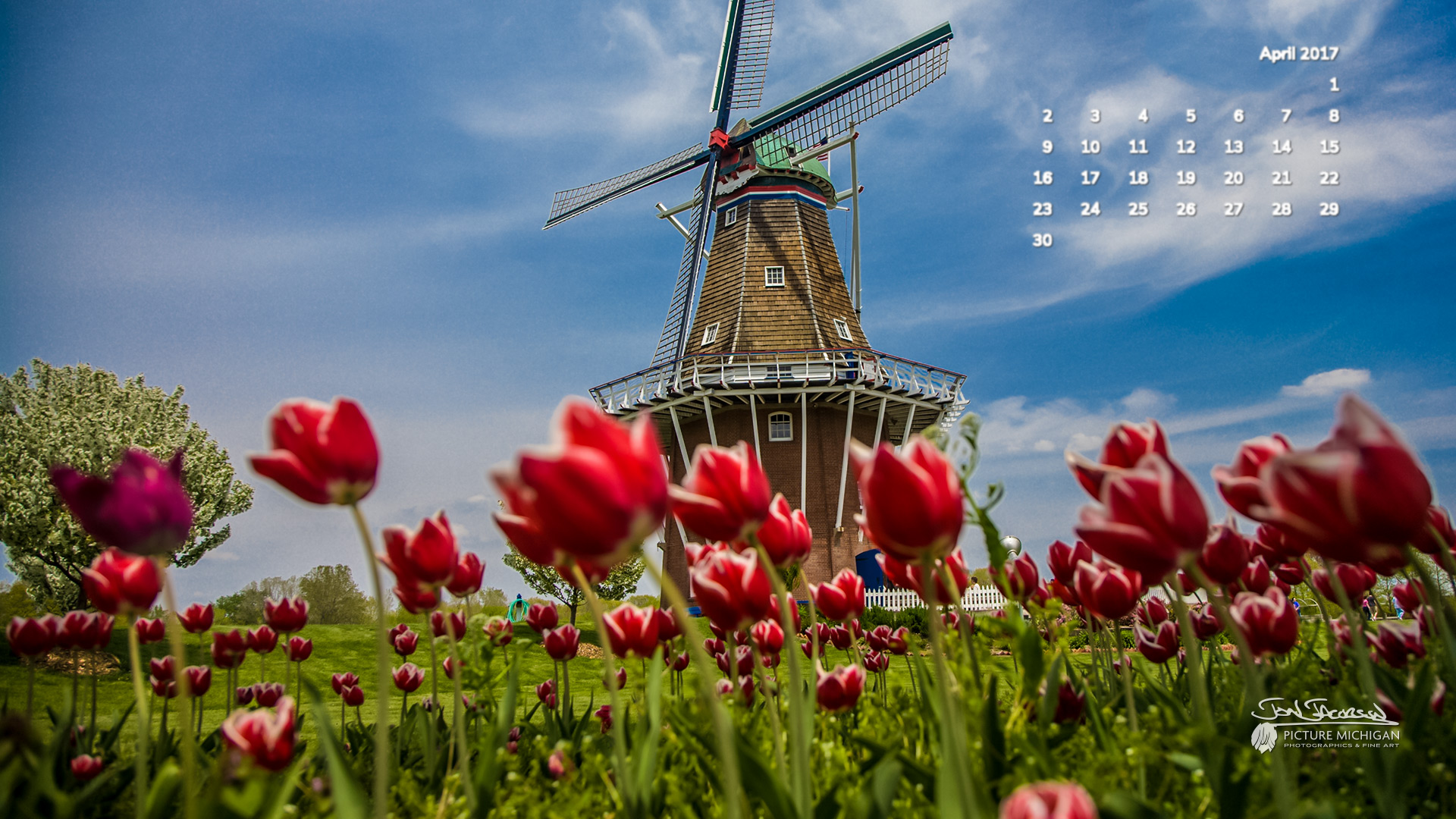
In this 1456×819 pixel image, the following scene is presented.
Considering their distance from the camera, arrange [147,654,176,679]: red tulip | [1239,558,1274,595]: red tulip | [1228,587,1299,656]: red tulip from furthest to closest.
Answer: [147,654,176,679]: red tulip, [1239,558,1274,595]: red tulip, [1228,587,1299,656]: red tulip

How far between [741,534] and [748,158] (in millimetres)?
24072

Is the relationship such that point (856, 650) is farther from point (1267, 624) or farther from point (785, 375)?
point (785, 375)

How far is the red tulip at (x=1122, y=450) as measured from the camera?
172cm

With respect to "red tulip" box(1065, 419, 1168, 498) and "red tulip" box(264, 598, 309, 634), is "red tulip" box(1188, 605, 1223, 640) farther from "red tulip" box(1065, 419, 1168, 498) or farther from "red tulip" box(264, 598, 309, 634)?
"red tulip" box(264, 598, 309, 634)

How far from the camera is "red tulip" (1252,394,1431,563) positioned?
3.72 ft

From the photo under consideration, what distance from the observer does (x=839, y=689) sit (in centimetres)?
263

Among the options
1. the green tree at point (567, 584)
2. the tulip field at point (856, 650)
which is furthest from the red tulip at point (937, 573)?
the green tree at point (567, 584)

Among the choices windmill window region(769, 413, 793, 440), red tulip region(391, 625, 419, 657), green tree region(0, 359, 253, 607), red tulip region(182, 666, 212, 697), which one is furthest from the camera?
windmill window region(769, 413, 793, 440)

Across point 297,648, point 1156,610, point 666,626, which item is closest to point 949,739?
point 666,626

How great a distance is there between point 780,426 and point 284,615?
16.8 m

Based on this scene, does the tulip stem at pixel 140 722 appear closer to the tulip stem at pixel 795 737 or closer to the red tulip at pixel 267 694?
the tulip stem at pixel 795 737

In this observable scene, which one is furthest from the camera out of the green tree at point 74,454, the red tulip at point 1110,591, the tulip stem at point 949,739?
the green tree at point 74,454

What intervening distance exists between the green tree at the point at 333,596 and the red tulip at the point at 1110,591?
36981 millimetres

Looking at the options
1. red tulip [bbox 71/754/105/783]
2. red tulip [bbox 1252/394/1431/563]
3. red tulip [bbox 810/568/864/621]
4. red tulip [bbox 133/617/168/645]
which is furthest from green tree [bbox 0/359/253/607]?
red tulip [bbox 1252/394/1431/563]
